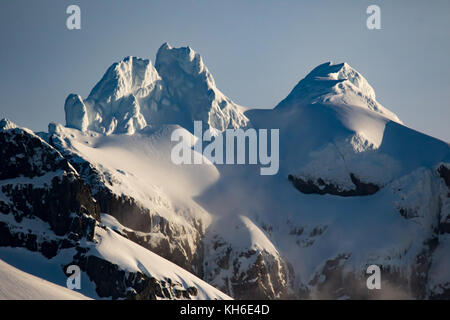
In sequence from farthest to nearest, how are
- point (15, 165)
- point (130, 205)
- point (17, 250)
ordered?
point (130, 205)
point (15, 165)
point (17, 250)

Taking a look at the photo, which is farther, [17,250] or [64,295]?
[17,250]

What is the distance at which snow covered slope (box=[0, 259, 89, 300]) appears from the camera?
444ft

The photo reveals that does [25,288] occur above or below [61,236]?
below

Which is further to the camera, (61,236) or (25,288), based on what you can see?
(61,236)

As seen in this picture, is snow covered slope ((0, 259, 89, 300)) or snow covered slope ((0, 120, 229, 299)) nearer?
snow covered slope ((0, 259, 89, 300))

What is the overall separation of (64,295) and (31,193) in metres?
33.0

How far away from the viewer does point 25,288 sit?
456ft

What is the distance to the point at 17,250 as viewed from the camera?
16050 cm

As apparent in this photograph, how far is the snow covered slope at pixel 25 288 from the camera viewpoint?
135 m

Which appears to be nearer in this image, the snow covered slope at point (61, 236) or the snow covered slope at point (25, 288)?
the snow covered slope at point (25, 288)
